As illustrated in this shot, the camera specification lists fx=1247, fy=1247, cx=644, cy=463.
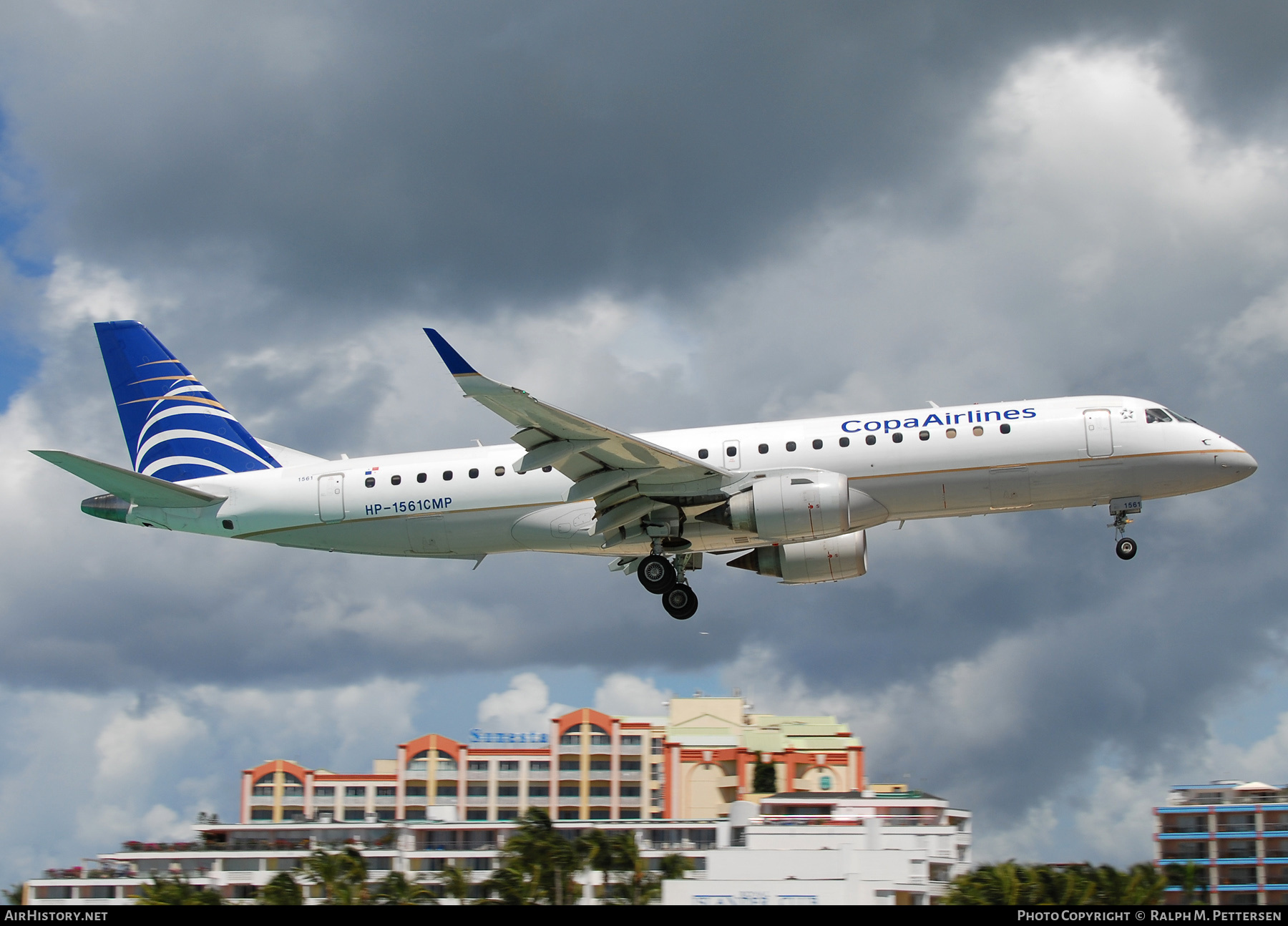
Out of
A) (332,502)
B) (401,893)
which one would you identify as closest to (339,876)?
(401,893)

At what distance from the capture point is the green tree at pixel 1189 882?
68.9m

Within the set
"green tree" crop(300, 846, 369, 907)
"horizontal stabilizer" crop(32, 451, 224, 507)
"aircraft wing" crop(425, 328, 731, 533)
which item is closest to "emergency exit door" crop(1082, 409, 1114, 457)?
"aircraft wing" crop(425, 328, 731, 533)

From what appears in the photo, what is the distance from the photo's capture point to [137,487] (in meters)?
32.8

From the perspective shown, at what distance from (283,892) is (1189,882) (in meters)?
49.0

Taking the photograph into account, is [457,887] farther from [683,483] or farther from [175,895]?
[683,483]

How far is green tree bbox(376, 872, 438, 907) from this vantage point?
50312 mm

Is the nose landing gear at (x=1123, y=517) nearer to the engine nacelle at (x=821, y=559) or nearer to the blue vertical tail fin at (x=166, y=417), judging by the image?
the engine nacelle at (x=821, y=559)

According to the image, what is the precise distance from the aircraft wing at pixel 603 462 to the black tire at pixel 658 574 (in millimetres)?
1444

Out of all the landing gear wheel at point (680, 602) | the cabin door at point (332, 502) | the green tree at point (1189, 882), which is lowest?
the green tree at point (1189, 882)

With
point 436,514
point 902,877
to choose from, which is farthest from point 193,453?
point 902,877

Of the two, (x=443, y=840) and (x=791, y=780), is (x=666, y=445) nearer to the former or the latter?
(x=443, y=840)

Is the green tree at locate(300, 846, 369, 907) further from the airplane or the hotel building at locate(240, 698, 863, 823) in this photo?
the hotel building at locate(240, 698, 863, 823)

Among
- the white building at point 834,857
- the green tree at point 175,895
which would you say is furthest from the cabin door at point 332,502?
the white building at point 834,857

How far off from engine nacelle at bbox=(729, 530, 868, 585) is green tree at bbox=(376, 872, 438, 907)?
24.5 meters
